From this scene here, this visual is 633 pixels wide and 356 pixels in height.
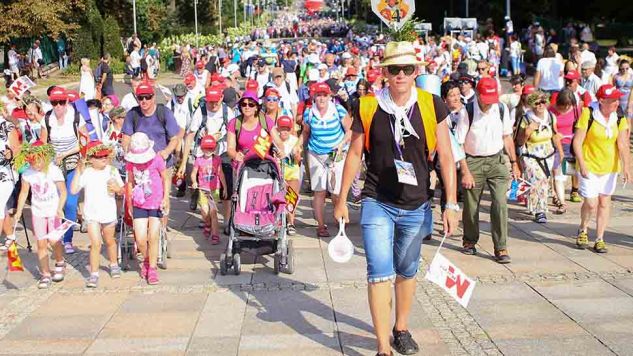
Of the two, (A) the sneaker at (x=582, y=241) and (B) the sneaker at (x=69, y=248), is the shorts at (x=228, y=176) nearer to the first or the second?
(B) the sneaker at (x=69, y=248)

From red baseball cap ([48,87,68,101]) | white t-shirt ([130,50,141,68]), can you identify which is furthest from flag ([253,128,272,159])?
white t-shirt ([130,50,141,68])

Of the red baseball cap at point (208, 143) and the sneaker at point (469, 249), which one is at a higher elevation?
the red baseball cap at point (208, 143)

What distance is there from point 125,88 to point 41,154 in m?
29.2

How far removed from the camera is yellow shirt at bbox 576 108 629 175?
28.8 ft

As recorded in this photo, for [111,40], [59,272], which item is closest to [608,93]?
[59,272]

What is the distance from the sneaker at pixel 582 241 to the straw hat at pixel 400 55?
4.37m

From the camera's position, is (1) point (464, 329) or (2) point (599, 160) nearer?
(1) point (464, 329)

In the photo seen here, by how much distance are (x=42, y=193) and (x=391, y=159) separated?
Answer: 153 inches

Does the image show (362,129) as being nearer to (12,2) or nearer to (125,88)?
(125,88)

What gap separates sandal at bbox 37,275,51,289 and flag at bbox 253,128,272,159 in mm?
2308

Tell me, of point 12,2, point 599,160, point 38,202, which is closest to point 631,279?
point 599,160

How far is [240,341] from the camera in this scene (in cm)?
627

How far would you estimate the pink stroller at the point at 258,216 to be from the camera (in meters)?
8.14

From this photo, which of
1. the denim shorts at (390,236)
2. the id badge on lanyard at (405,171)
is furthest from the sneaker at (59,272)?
the id badge on lanyard at (405,171)
